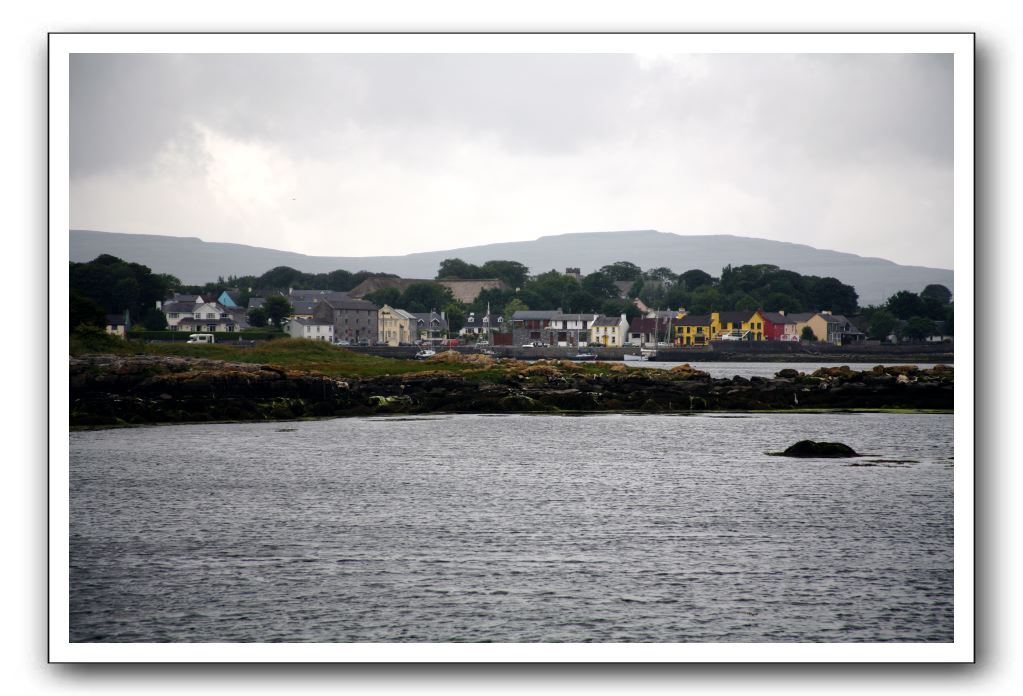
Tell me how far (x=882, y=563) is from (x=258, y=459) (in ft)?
26.4

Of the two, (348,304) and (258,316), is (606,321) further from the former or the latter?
(258,316)

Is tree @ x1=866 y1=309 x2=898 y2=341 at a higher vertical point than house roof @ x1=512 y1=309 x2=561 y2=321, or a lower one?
lower

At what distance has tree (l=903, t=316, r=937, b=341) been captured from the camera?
349 inches

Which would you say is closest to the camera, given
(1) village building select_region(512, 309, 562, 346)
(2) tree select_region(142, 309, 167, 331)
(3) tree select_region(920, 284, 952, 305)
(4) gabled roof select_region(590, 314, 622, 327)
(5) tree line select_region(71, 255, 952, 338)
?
(3) tree select_region(920, 284, 952, 305)

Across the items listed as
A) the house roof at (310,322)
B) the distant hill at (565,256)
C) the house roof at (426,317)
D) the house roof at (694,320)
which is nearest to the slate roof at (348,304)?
the house roof at (310,322)

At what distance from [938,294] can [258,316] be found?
9908 millimetres

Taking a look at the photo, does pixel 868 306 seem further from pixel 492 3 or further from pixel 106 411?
pixel 106 411

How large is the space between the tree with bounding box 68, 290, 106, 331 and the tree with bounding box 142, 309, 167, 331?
120 cm

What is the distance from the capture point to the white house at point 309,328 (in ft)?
52.4

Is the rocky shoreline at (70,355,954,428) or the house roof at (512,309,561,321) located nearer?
the rocky shoreline at (70,355,954,428)

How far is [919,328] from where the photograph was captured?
988cm

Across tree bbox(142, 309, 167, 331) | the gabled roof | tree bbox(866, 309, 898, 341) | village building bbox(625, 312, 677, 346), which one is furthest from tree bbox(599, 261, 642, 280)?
the gabled roof

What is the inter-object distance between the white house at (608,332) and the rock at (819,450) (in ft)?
106

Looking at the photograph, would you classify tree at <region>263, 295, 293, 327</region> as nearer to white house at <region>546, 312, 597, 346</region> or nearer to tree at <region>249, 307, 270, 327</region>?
tree at <region>249, 307, 270, 327</region>
